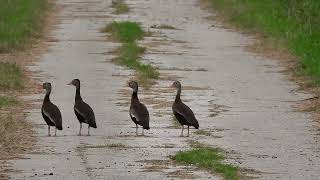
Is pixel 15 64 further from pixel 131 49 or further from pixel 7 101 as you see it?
pixel 7 101

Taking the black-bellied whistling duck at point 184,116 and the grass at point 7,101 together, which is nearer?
the black-bellied whistling duck at point 184,116

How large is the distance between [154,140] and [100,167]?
2.50 metres

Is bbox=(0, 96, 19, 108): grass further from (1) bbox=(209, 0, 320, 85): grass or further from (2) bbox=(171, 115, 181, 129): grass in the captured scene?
(1) bbox=(209, 0, 320, 85): grass

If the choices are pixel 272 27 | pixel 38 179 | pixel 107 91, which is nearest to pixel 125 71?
pixel 107 91

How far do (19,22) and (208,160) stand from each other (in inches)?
739

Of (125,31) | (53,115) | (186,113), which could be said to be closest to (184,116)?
(186,113)

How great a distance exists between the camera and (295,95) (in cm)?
2242

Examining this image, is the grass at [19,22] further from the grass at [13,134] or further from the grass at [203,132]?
the grass at [203,132]

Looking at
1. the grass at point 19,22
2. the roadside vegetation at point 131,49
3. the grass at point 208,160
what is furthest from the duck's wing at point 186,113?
the grass at point 19,22

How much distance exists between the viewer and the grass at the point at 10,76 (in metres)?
22.3

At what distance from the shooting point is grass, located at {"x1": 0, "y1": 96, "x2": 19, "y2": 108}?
2011 centimetres

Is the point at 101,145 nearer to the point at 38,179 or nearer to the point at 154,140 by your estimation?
the point at 154,140

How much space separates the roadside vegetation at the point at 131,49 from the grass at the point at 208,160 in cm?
774

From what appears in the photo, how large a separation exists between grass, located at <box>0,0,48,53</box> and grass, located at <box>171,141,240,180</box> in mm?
13406
